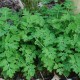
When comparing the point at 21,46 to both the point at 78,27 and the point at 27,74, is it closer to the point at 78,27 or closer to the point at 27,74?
the point at 27,74

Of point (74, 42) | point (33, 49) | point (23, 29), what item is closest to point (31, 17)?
point (23, 29)

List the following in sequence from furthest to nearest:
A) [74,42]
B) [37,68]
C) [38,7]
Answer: [38,7], [37,68], [74,42]

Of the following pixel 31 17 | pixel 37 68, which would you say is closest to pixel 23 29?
pixel 31 17

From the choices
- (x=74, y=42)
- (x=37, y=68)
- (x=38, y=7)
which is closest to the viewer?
(x=74, y=42)

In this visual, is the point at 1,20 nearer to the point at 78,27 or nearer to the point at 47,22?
the point at 47,22

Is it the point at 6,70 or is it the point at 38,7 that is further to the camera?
the point at 38,7

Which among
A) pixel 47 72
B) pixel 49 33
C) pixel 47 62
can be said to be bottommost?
pixel 47 72

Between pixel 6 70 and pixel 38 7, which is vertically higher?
pixel 38 7
